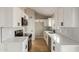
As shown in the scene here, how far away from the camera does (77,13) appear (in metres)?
1.63

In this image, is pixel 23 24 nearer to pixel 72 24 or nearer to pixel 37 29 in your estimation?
pixel 37 29

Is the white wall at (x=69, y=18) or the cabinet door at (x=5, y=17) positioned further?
the white wall at (x=69, y=18)

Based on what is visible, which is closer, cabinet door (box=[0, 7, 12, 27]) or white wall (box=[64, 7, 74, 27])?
cabinet door (box=[0, 7, 12, 27])

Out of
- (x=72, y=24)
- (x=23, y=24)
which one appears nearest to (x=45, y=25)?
(x=23, y=24)

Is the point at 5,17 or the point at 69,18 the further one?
the point at 69,18
